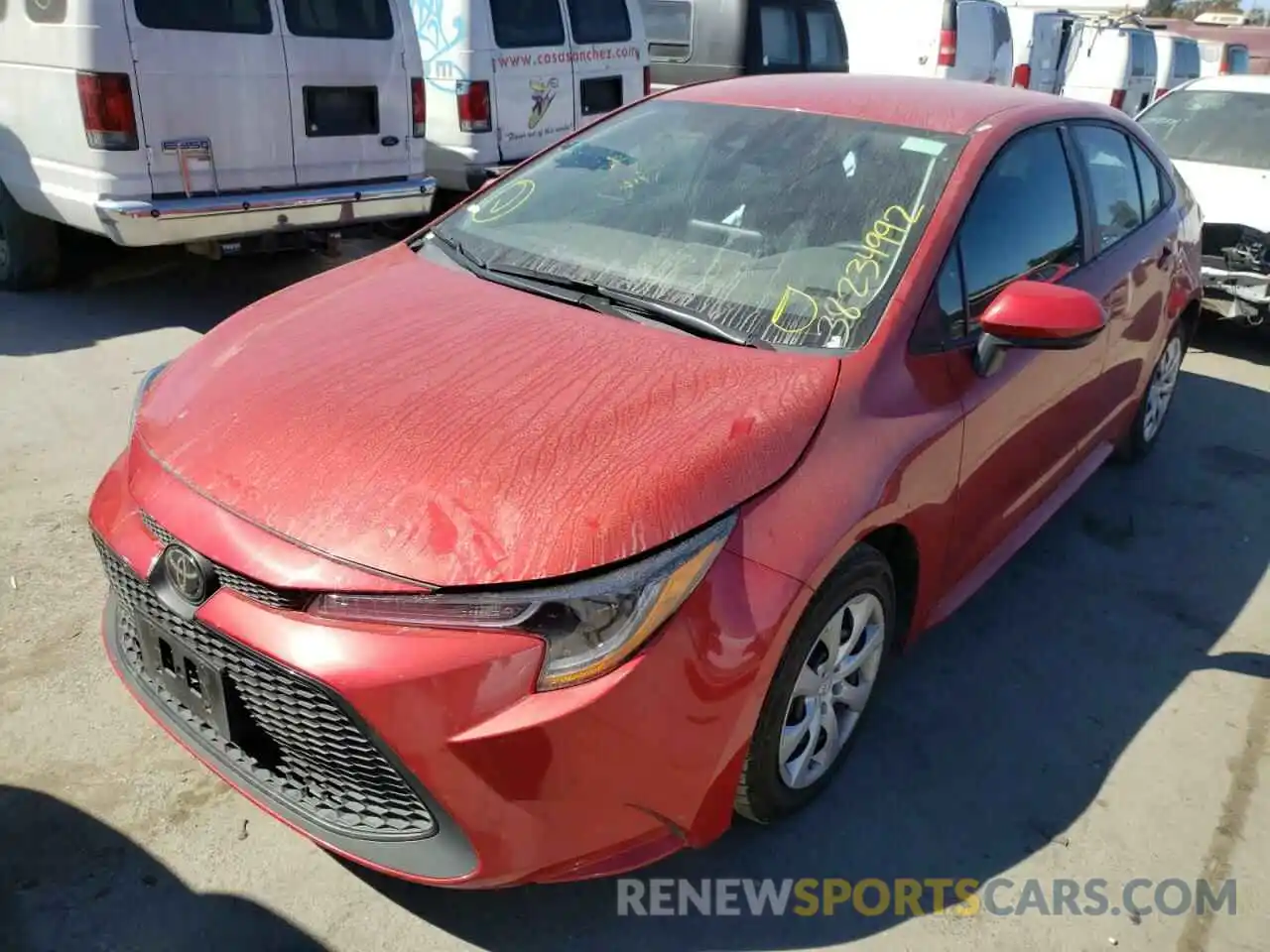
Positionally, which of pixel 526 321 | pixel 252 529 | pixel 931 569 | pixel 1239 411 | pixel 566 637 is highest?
pixel 526 321

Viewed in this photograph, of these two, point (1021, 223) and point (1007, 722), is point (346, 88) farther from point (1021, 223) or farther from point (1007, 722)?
point (1007, 722)

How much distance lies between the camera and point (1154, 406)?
477cm

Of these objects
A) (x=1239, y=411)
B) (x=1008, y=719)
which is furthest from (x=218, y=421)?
(x=1239, y=411)

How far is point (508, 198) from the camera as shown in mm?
3340

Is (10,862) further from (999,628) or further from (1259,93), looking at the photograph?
(1259,93)

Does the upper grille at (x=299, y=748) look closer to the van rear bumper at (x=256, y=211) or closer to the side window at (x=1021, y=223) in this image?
the side window at (x=1021, y=223)

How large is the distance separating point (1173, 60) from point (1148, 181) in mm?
17446

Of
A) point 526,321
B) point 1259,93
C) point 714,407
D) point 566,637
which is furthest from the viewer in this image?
point 1259,93

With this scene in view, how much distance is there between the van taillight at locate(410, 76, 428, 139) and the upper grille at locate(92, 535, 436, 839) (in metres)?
4.83

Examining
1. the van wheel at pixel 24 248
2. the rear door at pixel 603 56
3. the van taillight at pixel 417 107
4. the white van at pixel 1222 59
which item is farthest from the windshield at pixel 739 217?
the white van at pixel 1222 59

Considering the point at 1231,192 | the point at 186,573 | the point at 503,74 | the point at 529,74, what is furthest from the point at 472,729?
the point at 1231,192

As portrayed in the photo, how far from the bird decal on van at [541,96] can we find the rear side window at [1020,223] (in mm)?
4787

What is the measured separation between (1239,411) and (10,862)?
19.3ft

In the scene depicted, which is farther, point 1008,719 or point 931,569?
point 1008,719
